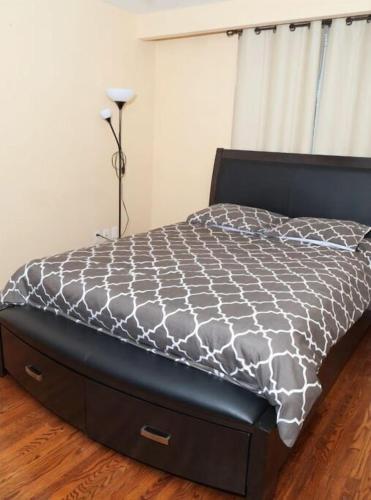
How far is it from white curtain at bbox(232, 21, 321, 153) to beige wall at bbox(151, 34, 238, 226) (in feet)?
0.55

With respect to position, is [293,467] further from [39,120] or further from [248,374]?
[39,120]

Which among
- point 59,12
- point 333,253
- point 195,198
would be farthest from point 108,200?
point 333,253

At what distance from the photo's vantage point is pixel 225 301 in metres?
1.75

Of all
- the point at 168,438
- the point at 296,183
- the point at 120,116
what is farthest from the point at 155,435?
the point at 120,116

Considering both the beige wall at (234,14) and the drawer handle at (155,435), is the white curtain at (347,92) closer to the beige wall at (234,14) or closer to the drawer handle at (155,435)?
the beige wall at (234,14)

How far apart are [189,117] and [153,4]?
982 mm

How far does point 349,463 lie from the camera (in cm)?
171

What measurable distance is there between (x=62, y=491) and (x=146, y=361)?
545 mm

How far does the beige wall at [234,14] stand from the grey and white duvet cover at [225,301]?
177 centimetres

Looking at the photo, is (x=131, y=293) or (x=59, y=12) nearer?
(x=131, y=293)

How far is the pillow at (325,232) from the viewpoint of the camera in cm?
274

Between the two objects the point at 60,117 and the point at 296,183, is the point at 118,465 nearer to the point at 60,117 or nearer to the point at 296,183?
the point at 296,183

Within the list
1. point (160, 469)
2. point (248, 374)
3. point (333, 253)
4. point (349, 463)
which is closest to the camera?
point (248, 374)

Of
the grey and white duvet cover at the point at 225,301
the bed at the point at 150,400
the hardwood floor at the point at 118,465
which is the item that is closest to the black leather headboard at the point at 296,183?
the grey and white duvet cover at the point at 225,301
